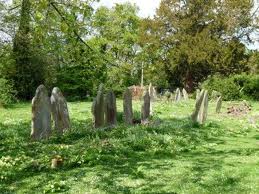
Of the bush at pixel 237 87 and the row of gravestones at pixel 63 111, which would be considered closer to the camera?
the row of gravestones at pixel 63 111

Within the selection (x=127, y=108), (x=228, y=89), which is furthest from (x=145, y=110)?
(x=228, y=89)

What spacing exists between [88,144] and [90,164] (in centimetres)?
211

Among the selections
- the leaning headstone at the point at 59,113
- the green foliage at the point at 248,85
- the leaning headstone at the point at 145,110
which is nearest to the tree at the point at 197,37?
the green foliage at the point at 248,85

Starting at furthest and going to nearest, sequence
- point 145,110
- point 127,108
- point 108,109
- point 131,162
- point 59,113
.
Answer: point 145,110
point 127,108
point 108,109
point 59,113
point 131,162

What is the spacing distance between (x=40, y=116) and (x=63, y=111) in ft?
4.44

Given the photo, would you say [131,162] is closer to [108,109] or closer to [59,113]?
[59,113]

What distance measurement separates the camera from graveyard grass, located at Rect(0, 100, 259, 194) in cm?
921

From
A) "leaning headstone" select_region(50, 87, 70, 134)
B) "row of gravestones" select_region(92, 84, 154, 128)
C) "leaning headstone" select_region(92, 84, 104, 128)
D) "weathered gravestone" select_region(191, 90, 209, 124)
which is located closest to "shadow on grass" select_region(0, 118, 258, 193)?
"leaning headstone" select_region(50, 87, 70, 134)

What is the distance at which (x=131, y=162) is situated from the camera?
11.5 metres

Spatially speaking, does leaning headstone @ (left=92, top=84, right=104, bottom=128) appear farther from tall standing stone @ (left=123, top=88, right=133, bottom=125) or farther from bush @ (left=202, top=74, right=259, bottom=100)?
bush @ (left=202, top=74, right=259, bottom=100)

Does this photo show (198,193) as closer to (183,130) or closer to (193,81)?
(183,130)

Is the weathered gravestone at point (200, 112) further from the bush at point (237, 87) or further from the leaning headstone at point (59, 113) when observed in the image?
the bush at point (237, 87)

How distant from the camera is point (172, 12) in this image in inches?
2309

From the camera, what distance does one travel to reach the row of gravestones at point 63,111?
47.8ft
